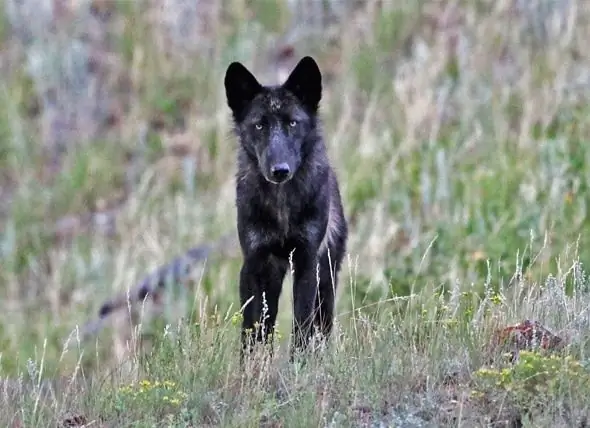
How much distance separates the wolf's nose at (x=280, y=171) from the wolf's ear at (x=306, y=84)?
1.98 ft

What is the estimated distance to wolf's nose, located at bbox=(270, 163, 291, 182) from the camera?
695cm

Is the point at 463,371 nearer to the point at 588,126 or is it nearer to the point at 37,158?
the point at 588,126

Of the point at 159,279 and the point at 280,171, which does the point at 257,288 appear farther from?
the point at 159,279

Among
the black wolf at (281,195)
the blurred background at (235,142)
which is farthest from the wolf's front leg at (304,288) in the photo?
the blurred background at (235,142)

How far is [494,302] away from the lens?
6.42 metres

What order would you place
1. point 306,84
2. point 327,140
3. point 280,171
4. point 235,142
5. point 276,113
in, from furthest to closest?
1. point 327,140
2. point 235,142
3. point 306,84
4. point 276,113
5. point 280,171

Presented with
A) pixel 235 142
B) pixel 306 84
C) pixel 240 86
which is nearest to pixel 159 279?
pixel 235 142

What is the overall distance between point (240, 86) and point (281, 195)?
2.48ft

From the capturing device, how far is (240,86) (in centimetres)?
747

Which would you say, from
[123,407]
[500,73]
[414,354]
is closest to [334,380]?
[414,354]

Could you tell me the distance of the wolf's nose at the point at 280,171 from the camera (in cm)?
695

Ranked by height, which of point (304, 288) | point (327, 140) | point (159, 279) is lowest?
point (159, 279)

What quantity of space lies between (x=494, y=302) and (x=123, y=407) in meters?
1.94

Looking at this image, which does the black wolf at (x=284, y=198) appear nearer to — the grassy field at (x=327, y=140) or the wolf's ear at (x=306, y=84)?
the wolf's ear at (x=306, y=84)
